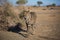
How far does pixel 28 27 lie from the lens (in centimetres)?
347

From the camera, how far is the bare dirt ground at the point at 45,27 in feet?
10.3

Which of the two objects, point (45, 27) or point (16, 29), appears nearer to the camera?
point (45, 27)

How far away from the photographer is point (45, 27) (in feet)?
11.0

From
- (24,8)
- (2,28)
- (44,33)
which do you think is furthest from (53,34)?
(2,28)

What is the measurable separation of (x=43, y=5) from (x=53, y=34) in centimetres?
52

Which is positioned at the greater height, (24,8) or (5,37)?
(24,8)

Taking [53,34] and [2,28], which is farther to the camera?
[2,28]

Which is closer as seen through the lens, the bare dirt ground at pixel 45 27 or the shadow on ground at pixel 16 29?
the bare dirt ground at pixel 45 27

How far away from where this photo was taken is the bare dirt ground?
10.3ft

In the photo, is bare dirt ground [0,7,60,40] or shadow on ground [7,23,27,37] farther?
shadow on ground [7,23,27,37]

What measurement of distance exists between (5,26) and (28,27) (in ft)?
1.30

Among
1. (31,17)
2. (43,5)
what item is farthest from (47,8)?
(31,17)

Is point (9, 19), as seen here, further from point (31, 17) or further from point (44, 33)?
point (44, 33)

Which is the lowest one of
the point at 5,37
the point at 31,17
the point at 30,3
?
the point at 5,37
